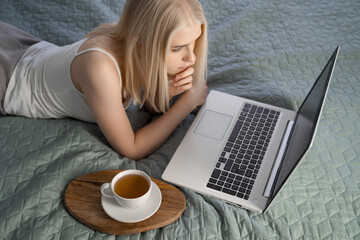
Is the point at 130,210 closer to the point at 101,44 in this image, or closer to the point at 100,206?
the point at 100,206

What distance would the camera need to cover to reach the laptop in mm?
1002

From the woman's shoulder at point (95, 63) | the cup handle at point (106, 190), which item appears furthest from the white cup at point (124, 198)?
the woman's shoulder at point (95, 63)

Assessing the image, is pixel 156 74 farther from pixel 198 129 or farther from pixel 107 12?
pixel 107 12

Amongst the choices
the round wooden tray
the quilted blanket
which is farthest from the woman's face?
the round wooden tray

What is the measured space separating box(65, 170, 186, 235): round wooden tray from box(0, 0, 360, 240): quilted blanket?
0.08ft

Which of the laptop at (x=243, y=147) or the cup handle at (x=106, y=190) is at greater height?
the cup handle at (x=106, y=190)

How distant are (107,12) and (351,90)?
40.6 inches

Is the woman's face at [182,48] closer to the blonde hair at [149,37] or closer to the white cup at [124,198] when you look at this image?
the blonde hair at [149,37]

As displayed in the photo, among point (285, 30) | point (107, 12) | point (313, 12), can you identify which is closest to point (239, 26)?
point (285, 30)

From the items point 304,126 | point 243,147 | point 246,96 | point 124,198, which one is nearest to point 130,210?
point 124,198

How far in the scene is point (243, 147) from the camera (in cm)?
114

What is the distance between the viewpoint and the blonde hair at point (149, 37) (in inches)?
38.9

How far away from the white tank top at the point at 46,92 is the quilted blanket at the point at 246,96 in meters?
0.04

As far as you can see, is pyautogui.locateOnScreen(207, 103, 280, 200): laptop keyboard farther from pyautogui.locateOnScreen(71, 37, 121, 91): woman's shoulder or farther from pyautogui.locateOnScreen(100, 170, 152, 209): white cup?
pyautogui.locateOnScreen(71, 37, 121, 91): woman's shoulder
